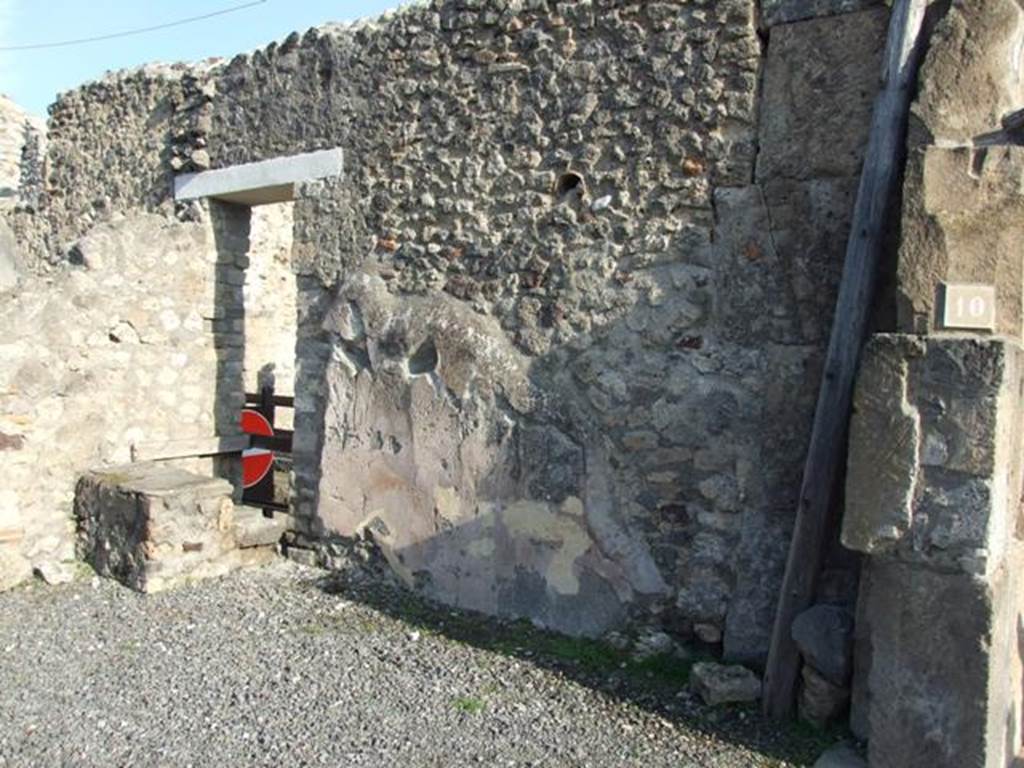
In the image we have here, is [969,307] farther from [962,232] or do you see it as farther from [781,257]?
[781,257]

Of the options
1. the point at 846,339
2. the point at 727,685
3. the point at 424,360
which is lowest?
the point at 727,685

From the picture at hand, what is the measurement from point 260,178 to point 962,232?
13.5 ft

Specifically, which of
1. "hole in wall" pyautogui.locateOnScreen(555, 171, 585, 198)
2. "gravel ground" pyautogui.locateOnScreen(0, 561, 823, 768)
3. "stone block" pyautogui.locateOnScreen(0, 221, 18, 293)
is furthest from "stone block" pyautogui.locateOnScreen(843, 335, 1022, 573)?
"stone block" pyautogui.locateOnScreen(0, 221, 18, 293)

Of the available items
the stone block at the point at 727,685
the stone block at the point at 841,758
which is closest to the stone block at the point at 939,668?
the stone block at the point at 841,758

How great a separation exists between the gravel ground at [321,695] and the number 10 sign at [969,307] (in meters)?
1.53

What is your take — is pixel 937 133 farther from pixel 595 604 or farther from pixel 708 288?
pixel 595 604

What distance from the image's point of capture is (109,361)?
5.37 metres

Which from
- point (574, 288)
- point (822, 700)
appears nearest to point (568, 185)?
point (574, 288)

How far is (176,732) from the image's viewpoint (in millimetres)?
3197

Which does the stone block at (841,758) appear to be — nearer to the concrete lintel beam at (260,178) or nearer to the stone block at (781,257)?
the stone block at (781,257)

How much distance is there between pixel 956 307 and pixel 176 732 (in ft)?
9.89

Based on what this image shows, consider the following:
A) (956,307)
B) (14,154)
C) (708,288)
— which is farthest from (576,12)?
(14,154)

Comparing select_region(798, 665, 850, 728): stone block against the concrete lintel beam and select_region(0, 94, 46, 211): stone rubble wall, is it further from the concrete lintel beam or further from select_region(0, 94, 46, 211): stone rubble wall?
select_region(0, 94, 46, 211): stone rubble wall

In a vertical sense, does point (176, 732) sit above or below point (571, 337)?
below
